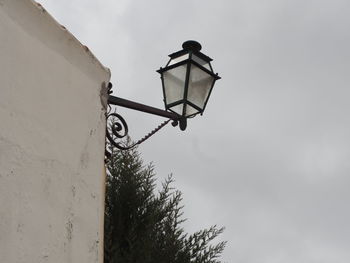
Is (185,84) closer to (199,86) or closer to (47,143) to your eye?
(199,86)

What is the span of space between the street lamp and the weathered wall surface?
0.67 metres

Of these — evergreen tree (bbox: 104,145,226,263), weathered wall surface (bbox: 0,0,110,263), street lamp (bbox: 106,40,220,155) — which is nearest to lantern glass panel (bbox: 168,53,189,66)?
street lamp (bbox: 106,40,220,155)

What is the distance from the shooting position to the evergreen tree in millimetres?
8188

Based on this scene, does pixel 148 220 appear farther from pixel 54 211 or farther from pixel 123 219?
pixel 54 211

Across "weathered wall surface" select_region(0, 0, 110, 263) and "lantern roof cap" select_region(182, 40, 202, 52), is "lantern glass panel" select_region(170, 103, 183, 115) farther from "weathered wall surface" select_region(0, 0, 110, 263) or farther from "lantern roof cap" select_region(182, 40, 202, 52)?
"weathered wall surface" select_region(0, 0, 110, 263)

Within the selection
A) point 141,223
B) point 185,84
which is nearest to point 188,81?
point 185,84

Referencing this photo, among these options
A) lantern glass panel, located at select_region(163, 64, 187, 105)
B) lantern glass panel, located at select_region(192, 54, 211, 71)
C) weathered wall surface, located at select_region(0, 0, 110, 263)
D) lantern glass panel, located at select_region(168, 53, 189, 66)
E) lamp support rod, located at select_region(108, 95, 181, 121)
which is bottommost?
weathered wall surface, located at select_region(0, 0, 110, 263)

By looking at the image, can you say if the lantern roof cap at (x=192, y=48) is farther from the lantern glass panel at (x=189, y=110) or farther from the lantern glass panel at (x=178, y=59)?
the lantern glass panel at (x=189, y=110)

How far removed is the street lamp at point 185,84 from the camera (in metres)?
5.04

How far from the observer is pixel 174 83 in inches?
201

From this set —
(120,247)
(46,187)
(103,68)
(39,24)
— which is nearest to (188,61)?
(103,68)

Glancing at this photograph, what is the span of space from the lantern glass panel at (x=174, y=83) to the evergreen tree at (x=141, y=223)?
10.7 feet

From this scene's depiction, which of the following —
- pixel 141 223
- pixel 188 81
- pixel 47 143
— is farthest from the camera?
pixel 141 223

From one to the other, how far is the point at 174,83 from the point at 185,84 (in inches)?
4.1
